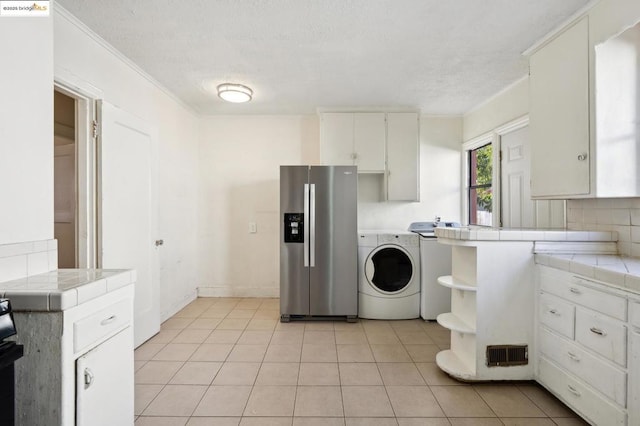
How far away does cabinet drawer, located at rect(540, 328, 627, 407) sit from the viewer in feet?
4.74

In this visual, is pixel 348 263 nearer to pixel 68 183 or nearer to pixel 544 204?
pixel 544 204

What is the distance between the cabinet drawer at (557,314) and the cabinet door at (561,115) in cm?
70

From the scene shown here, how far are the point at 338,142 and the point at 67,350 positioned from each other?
3.19 metres

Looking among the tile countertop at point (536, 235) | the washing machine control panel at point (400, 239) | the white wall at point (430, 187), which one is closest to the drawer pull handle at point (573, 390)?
the tile countertop at point (536, 235)

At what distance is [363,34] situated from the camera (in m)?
2.18

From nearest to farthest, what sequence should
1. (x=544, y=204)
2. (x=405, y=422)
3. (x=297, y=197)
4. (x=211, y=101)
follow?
(x=405, y=422), (x=544, y=204), (x=297, y=197), (x=211, y=101)

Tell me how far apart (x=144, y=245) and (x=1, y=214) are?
1.47 meters

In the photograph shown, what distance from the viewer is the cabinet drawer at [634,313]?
136cm

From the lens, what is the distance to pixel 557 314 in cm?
184

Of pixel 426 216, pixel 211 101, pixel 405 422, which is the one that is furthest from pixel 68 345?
pixel 426 216

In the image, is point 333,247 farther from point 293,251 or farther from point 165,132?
point 165,132

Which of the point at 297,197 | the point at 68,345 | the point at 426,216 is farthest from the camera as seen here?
the point at 426,216

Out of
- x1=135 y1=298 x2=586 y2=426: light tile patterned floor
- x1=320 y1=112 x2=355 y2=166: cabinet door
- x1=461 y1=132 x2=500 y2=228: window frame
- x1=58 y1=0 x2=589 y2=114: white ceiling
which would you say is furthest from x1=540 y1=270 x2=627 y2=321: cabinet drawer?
x1=320 y1=112 x2=355 y2=166: cabinet door

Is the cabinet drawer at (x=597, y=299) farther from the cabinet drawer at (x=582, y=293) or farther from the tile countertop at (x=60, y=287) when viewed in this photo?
the tile countertop at (x=60, y=287)
